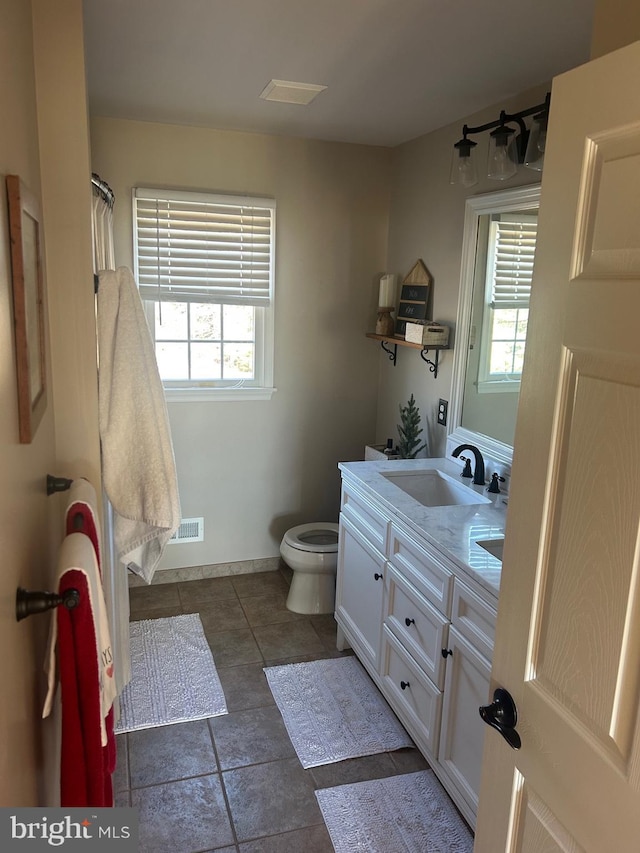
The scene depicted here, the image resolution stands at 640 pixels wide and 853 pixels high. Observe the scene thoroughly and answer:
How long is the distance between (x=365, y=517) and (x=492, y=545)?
0.67 meters

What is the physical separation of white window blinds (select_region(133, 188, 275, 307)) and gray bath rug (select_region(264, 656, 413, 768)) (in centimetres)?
192

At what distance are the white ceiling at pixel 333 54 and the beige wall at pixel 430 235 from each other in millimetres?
160

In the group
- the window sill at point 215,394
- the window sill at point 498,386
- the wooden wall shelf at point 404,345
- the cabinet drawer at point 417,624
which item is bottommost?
the cabinet drawer at point 417,624

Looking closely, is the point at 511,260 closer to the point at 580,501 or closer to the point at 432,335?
the point at 432,335

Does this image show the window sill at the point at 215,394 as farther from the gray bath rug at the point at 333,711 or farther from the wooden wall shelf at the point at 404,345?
the gray bath rug at the point at 333,711

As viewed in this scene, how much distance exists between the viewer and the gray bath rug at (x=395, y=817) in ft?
6.60

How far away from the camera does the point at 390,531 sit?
247 cm

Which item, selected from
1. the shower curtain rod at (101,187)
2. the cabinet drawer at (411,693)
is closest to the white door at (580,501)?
the cabinet drawer at (411,693)

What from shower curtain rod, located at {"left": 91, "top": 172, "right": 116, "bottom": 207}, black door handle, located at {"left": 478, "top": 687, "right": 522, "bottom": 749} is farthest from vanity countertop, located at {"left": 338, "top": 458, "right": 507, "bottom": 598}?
shower curtain rod, located at {"left": 91, "top": 172, "right": 116, "bottom": 207}

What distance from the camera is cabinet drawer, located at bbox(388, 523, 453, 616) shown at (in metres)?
2.09

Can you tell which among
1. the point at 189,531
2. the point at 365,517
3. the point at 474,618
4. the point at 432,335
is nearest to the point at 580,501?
the point at 474,618

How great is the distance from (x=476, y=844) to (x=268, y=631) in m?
2.02

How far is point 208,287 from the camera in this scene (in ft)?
11.3

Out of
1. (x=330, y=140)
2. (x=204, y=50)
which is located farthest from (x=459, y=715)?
(x=330, y=140)
